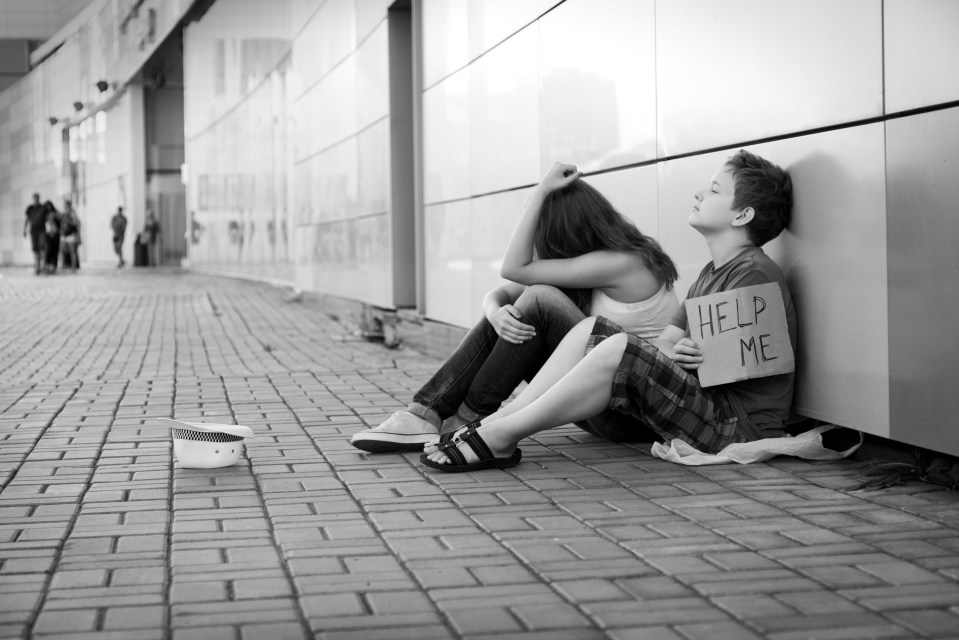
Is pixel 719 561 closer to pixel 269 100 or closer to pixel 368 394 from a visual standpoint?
pixel 368 394

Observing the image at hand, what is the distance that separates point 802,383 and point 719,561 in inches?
64.6

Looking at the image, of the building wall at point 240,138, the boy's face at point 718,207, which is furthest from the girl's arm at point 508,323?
the building wall at point 240,138

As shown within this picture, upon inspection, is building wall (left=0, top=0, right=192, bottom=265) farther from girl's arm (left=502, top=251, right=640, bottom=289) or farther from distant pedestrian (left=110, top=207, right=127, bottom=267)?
girl's arm (left=502, top=251, right=640, bottom=289)

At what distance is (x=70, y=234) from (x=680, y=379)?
29.9m

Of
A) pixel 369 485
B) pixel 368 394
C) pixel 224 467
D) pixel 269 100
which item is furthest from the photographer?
pixel 269 100

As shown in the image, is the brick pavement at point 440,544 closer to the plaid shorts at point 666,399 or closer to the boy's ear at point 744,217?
Answer: the plaid shorts at point 666,399

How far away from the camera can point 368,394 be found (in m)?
6.86

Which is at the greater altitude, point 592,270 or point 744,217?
point 744,217

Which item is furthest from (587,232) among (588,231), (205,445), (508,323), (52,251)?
(52,251)

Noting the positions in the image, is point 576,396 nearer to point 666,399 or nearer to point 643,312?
point 666,399

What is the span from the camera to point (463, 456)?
14.3 feet

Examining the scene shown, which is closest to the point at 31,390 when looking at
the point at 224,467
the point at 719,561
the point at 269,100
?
the point at 224,467

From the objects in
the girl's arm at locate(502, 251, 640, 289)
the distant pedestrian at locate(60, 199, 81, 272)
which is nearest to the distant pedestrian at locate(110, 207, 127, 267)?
the distant pedestrian at locate(60, 199, 81, 272)

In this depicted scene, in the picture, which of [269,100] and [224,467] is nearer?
[224,467]
